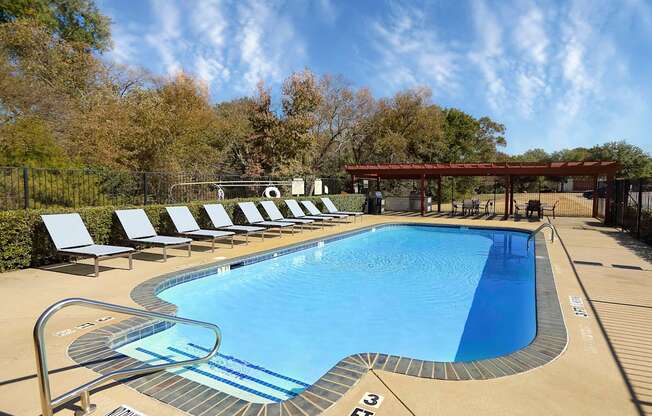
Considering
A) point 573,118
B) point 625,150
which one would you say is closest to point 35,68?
point 573,118

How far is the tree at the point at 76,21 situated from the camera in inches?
821

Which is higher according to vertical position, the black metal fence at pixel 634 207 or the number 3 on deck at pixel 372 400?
the black metal fence at pixel 634 207

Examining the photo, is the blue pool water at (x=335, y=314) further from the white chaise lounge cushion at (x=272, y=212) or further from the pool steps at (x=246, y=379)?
the white chaise lounge cushion at (x=272, y=212)

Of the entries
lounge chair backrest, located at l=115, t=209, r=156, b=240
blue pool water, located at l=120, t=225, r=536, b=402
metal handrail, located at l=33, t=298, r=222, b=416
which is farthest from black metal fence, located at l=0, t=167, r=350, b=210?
metal handrail, located at l=33, t=298, r=222, b=416

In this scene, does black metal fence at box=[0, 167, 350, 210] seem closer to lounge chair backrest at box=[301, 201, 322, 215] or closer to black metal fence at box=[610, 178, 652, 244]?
lounge chair backrest at box=[301, 201, 322, 215]

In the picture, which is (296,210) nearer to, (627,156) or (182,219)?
(182,219)

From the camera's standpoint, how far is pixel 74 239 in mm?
7047

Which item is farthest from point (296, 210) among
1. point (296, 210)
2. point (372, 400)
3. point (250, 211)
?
point (372, 400)

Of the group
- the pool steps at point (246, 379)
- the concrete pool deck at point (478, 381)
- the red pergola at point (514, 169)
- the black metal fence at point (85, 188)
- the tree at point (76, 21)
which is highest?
the tree at point (76, 21)

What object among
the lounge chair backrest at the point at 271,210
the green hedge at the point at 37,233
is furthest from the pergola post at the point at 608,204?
the green hedge at the point at 37,233

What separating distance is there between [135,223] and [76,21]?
23.0m

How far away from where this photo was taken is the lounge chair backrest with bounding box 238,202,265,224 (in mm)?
11445

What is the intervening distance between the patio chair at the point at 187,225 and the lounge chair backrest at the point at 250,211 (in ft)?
6.93

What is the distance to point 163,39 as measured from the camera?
20672 mm
